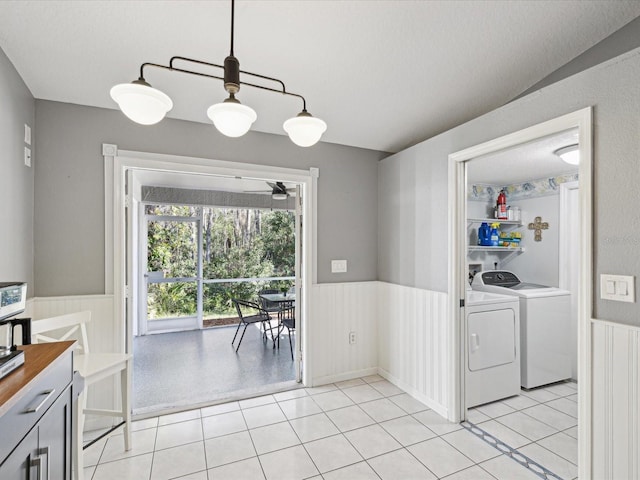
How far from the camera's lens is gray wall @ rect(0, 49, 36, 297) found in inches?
69.1

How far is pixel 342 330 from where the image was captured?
3.18 m

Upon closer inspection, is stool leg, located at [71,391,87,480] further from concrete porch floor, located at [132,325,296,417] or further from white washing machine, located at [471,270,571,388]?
white washing machine, located at [471,270,571,388]

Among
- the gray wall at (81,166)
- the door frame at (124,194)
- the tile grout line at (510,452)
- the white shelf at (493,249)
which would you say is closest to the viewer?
the tile grout line at (510,452)

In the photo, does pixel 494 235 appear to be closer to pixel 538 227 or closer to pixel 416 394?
pixel 538 227

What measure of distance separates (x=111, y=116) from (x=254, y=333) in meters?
3.56

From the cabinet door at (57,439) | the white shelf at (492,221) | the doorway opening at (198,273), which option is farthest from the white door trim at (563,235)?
the cabinet door at (57,439)

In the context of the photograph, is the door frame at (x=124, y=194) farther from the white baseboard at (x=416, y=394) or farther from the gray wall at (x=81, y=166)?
the white baseboard at (x=416, y=394)

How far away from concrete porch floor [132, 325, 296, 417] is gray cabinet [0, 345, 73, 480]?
4.42 feet

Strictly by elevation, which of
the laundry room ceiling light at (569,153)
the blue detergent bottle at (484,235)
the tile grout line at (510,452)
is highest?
the laundry room ceiling light at (569,153)

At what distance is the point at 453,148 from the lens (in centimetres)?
246

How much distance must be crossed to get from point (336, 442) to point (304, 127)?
2.01 meters

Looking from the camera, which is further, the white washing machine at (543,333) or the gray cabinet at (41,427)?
the white washing machine at (543,333)

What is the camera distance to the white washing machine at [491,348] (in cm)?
265

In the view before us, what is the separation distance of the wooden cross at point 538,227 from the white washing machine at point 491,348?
1240 mm
